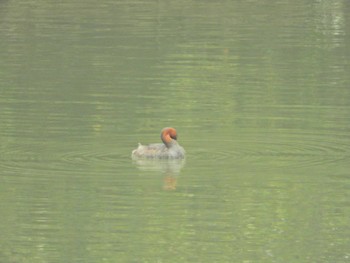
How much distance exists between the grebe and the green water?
12cm

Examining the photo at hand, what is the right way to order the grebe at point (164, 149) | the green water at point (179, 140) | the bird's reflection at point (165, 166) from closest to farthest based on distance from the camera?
the green water at point (179, 140) → the bird's reflection at point (165, 166) → the grebe at point (164, 149)

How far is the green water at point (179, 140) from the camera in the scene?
47.2 feet

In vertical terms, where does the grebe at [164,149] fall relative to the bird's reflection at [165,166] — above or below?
above

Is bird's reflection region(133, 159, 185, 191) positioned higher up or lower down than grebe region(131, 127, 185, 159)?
lower down

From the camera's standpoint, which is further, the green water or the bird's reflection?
the bird's reflection

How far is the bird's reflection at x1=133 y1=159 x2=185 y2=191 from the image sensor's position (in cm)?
1741

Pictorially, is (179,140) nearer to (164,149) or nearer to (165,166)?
(164,149)

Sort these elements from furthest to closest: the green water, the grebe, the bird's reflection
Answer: the grebe
the bird's reflection
the green water

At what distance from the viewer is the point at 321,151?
1852 centimetres

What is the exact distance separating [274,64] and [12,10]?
38.7 ft

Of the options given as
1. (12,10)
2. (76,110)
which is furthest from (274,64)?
(12,10)

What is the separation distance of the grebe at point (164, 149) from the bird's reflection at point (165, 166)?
47 millimetres

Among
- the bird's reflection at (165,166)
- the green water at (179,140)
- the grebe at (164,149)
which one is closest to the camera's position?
the green water at (179,140)

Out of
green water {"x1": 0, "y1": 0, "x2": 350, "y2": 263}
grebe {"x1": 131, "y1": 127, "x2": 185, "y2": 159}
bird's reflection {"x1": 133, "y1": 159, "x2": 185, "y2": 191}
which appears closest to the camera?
green water {"x1": 0, "y1": 0, "x2": 350, "y2": 263}
